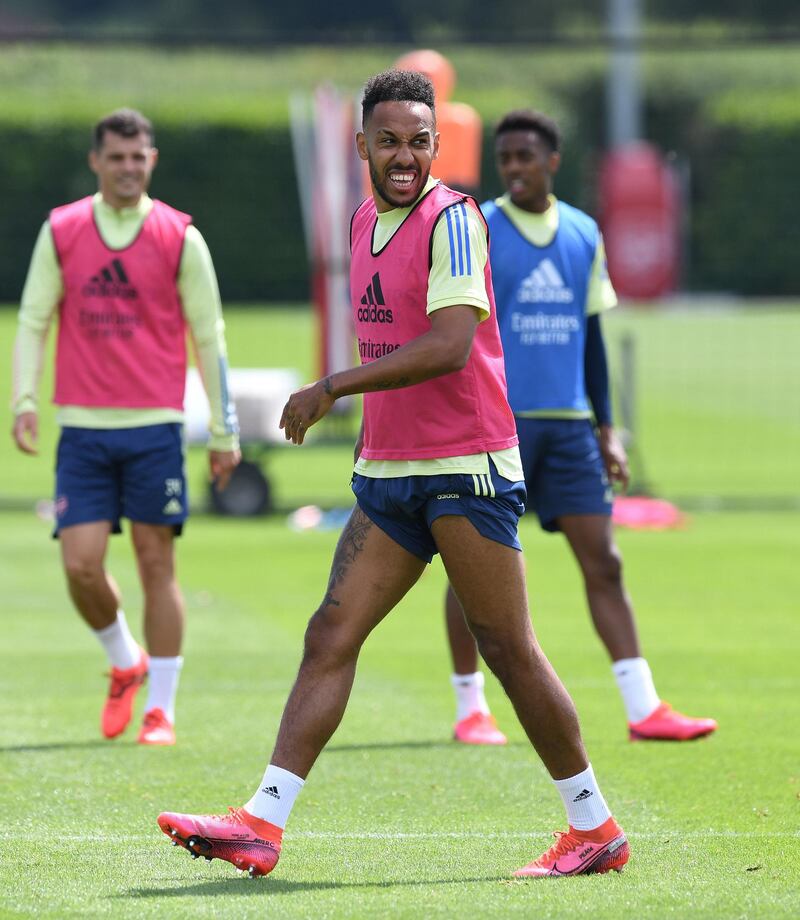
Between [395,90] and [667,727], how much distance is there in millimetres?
3296

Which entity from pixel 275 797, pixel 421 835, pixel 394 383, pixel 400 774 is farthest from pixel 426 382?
pixel 400 774

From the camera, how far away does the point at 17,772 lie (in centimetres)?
725

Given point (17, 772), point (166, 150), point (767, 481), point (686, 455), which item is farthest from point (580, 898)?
point (166, 150)

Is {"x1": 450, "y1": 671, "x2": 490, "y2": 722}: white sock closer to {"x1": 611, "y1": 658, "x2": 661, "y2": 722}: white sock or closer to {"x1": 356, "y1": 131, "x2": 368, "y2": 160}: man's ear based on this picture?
{"x1": 611, "y1": 658, "x2": 661, "y2": 722}: white sock

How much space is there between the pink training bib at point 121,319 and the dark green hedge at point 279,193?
23132 millimetres

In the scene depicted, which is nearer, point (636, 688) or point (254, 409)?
point (636, 688)

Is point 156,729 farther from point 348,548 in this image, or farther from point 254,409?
point 254,409

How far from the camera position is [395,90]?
555 centimetres

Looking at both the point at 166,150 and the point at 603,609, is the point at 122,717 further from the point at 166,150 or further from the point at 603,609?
the point at 166,150

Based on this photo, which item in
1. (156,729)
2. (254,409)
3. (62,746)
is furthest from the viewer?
(254,409)

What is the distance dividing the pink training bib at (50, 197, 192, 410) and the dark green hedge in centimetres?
2313

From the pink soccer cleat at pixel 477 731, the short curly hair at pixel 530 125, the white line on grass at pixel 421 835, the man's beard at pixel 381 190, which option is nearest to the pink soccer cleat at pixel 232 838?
the white line on grass at pixel 421 835

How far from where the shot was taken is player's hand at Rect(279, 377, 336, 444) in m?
5.24

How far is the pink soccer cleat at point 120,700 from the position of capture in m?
8.00
